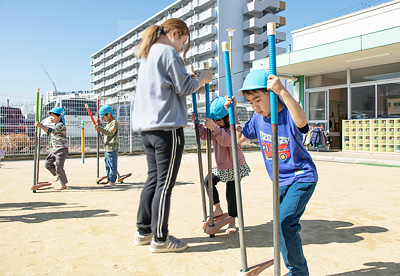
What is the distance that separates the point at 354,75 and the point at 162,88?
39.1 ft

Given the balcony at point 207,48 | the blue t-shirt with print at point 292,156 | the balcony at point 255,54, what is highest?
the balcony at point 207,48

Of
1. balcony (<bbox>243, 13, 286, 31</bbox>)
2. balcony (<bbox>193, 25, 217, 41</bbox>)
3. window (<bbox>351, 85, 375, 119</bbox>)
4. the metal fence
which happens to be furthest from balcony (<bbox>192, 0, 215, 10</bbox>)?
window (<bbox>351, 85, 375, 119</bbox>)

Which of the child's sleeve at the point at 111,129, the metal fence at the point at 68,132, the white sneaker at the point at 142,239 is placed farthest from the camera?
the metal fence at the point at 68,132

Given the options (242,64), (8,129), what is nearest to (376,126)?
(8,129)

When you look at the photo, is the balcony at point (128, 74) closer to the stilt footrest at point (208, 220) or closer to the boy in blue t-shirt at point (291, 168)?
the stilt footrest at point (208, 220)

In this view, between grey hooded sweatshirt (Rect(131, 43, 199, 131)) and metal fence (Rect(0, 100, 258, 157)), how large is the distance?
8.71 metres

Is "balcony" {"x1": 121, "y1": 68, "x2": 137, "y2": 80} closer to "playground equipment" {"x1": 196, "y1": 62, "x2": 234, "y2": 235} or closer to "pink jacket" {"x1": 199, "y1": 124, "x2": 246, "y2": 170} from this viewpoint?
"pink jacket" {"x1": 199, "y1": 124, "x2": 246, "y2": 170}

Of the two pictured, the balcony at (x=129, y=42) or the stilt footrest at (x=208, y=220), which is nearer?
the stilt footrest at (x=208, y=220)

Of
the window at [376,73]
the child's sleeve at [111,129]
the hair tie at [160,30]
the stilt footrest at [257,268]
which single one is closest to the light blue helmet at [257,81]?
the hair tie at [160,30]

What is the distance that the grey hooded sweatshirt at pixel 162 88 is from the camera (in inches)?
95.7

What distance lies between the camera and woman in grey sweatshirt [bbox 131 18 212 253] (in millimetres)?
2441

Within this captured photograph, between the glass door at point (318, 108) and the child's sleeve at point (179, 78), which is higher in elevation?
the glass door at point (318, 108)

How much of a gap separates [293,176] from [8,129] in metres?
11.9

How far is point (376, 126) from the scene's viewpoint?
420 inches
